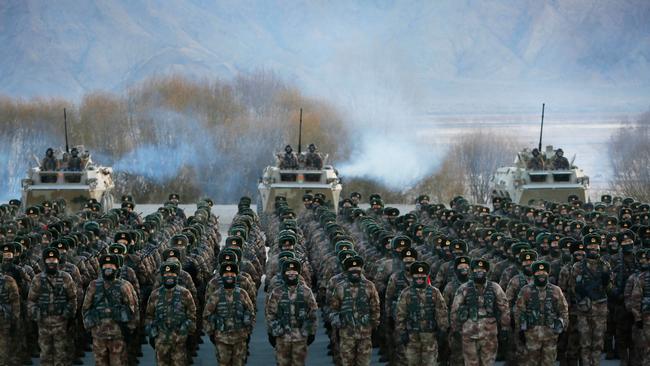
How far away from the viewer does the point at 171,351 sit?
14.7 m

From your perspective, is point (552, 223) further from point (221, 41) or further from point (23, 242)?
point (221, 41)

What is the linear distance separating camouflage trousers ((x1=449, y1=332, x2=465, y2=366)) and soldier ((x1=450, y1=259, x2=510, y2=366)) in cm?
71

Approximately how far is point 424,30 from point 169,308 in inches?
5007

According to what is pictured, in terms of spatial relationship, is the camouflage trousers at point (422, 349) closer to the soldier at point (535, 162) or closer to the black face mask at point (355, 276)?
the black face mask at point (355, 276)

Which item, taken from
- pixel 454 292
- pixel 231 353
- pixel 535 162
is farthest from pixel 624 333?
pixel 535 162

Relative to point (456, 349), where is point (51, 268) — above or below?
above

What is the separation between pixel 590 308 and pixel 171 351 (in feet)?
15.3

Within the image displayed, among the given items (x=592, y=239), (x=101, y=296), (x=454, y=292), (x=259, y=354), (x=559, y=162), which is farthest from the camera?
(x=559, y=162)

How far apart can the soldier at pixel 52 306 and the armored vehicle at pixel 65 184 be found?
15555 millimetres

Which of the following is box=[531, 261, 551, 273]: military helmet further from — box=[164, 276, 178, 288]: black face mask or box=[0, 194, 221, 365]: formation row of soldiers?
box=[164, 276, 178, 288]: black face mask

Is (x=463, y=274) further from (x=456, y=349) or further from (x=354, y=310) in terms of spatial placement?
(x=354, y=310)

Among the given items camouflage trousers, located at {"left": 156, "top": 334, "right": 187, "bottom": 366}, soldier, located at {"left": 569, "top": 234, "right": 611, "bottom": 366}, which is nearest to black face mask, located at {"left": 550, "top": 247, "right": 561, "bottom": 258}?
soldier, located at {"left": 569, "top": 234, "right": 611, "bottom": 366}

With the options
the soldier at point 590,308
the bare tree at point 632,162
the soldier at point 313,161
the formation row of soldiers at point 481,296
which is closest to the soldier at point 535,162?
the soldier at point 313,161

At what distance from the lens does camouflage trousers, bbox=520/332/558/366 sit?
48.3ft
